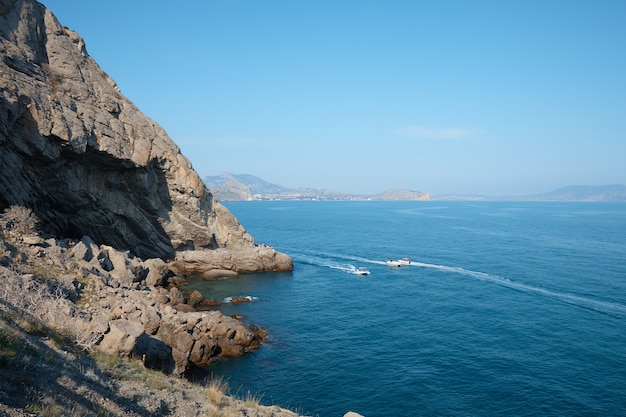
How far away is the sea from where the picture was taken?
30156mm

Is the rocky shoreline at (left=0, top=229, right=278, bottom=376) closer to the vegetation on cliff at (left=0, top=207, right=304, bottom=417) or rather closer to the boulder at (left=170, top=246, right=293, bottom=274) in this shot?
the vegetation on cliff at (left=0, top=207, right=304, bottom=417)

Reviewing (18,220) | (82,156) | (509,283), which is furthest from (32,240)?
(509,283)

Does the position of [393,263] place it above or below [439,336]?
above

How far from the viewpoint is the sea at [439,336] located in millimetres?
30156

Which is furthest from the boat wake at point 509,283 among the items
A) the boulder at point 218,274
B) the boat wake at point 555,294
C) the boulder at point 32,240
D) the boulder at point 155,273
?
the boulder at point 32,240

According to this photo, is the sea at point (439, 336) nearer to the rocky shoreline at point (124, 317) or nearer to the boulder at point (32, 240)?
the rocky shoreline at point (124, 317)

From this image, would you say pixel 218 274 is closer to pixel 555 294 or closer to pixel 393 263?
pixel 393 263

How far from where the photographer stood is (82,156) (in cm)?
5194

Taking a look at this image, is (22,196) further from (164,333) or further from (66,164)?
(164,333)

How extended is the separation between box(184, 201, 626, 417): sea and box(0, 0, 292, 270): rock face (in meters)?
12.9

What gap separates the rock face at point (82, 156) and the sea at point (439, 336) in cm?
1295

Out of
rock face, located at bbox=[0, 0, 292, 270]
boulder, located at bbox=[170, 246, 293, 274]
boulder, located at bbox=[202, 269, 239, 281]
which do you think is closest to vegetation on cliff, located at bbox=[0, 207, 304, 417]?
rock face, located at bbox=[0, 0, 292, 270]

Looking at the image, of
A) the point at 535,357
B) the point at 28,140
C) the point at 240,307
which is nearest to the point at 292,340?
the point at 240,307

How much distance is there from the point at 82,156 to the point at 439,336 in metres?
47.4
